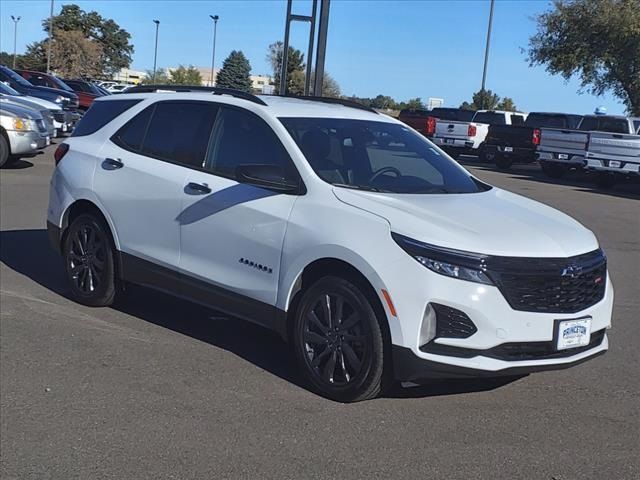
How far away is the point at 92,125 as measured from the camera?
7117 millimetres

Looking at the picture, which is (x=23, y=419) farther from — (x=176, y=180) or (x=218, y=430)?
(x=176, y=180)

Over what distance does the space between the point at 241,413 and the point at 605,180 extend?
19.6 meters

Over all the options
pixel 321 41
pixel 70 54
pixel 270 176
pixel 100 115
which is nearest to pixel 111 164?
pixel 100 115

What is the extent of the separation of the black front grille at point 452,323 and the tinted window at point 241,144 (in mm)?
1569

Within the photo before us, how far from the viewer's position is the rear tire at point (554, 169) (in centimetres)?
2514

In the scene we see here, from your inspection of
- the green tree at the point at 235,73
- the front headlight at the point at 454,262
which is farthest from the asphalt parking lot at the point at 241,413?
the green tree at the point at 235,73

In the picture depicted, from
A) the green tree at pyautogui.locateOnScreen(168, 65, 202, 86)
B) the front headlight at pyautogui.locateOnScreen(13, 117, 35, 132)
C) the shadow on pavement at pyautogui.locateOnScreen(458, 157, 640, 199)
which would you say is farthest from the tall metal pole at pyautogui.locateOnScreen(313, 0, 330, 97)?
the green tree at pyautogui.locateOnScreen(168, 65, 202, 86)

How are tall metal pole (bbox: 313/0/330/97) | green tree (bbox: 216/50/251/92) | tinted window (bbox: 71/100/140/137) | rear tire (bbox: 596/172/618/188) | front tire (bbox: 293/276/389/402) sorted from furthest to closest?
green tree (bbox: 216/50/251/92), rear tire (bbox: 596/172/618/188), tall metal pole (bbox: 313/0/330/97), tinted window (bbox: 71/100/140/137), front tire (bbox: 293/276/389/402)

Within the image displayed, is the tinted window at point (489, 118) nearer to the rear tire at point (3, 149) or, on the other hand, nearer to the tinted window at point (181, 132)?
the rear tire at point (3, 149)

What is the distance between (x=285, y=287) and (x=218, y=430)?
42.7 inches

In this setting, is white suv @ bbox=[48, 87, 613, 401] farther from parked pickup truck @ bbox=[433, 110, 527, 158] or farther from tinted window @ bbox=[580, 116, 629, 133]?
parked pickup truck @ bbox=[433, 110, 527, 158]

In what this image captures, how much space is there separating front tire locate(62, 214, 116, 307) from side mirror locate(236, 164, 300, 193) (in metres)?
1.80

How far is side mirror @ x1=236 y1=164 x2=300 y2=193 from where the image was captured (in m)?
5.32

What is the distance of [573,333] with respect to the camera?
477 cm
